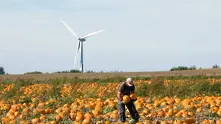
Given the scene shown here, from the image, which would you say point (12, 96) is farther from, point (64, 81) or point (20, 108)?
point (64, 81)

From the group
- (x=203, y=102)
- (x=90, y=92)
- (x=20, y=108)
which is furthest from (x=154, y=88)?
(x=20, y=108)

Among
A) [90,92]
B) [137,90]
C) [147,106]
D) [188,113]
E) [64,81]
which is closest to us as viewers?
[188,113]

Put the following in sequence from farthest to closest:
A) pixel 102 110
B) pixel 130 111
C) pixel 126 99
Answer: pixel 102 110, pixel 130 111, pixel 126 99

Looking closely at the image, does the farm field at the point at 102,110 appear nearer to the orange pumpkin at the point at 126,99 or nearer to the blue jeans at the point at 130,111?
the blue jeans at the point at 130,111

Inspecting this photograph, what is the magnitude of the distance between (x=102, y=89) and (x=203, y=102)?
715 centimetres

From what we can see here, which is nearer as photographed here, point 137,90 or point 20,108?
point 20,108

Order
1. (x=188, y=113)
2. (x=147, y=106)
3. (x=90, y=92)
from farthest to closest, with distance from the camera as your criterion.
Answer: (x=90, y=92)
(x=147, y=106)
(x=188, y=113)

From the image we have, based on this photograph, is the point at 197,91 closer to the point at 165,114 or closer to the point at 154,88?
the point at 154,88

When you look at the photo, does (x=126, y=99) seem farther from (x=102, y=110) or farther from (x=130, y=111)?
(x=102, y=110)

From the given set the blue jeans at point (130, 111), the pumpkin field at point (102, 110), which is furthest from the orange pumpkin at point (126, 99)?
the pumpkin field at point (102, 110)

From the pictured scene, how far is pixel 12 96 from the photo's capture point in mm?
20281

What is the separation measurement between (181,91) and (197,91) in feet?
2.41

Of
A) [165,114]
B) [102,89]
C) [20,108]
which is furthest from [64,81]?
[165,114]

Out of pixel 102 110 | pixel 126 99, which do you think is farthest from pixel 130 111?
pixel 102 110
